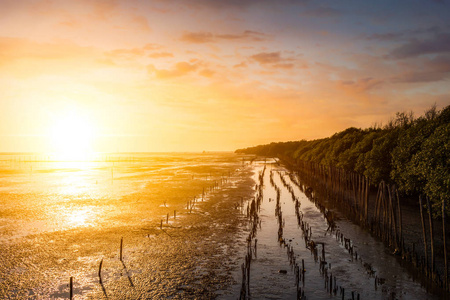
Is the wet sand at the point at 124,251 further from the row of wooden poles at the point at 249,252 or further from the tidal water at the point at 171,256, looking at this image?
the row of wooden poles at the point at 249,252

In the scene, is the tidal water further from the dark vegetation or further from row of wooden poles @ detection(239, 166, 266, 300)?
the dark vegetation


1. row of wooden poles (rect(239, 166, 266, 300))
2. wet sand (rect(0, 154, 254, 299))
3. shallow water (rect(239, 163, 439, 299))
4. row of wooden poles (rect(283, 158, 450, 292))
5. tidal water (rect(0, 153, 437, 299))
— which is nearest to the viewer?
row of wooden poles (rect(239, 166, 266, 300))

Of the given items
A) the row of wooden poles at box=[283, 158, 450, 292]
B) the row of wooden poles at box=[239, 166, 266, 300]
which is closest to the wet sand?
the row of wooden poles at box=[239, 166, 266, 300]

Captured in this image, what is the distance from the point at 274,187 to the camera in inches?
1654

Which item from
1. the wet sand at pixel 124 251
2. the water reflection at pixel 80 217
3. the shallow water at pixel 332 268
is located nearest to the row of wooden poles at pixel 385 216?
the shallow water at pixel 332 268

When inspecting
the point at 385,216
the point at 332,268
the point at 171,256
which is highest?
the point at 385,216

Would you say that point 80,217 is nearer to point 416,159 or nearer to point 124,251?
point 124,251

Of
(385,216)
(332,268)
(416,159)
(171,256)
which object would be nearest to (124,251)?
(171,256)

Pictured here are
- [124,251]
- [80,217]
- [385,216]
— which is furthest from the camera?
[80,217]

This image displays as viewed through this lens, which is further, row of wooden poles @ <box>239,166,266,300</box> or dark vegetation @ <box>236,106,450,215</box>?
dark vegetation @ <box>236,106,450,215</box>

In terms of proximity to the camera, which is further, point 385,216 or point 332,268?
point 385,216

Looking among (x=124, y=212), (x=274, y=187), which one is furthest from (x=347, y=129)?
(x=124, y=212)

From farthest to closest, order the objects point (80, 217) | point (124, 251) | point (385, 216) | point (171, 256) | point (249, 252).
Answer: point (80, 217) < point (385, 216) < point (124, 251) < point (249, 252) < point (171, 256)

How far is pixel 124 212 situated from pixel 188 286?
16261 millimetres
